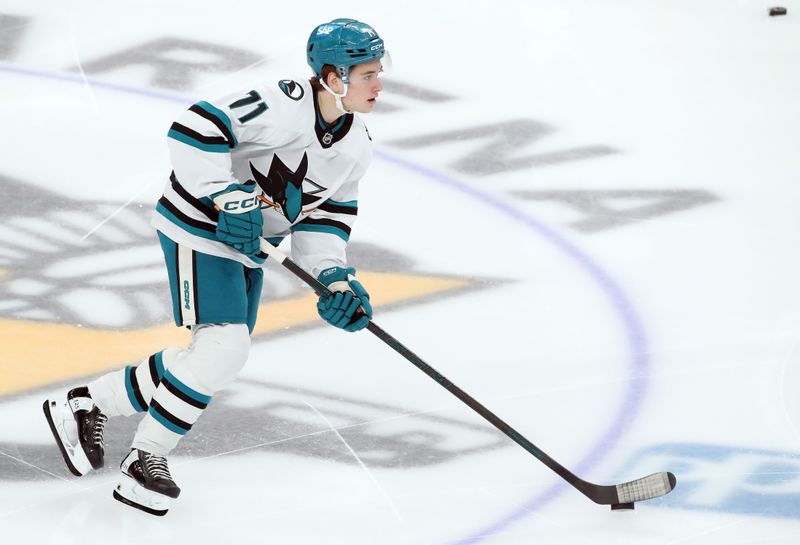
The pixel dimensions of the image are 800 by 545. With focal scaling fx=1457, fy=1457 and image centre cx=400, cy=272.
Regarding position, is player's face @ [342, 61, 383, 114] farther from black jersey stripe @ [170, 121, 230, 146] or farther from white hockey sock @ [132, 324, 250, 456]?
white hockey sock @ [132, 324, 250, 456]

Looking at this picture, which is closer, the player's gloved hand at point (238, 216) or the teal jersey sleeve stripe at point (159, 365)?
the player's gloved hand at point (238, 216)

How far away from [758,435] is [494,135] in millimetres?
2256

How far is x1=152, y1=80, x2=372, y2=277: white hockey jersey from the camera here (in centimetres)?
320

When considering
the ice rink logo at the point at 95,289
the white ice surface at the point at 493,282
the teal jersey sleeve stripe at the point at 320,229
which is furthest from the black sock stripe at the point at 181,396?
the ice rink logo at the point at 95,289

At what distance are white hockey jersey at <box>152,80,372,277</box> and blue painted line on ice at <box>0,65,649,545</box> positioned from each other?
29.1 inches

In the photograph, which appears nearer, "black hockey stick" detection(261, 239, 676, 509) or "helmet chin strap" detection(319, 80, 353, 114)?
"helmet chin strap" detection(319, 80, 353, 114)

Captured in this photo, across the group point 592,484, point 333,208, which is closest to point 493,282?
point 333,208

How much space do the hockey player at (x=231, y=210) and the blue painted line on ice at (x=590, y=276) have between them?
23.6 inches

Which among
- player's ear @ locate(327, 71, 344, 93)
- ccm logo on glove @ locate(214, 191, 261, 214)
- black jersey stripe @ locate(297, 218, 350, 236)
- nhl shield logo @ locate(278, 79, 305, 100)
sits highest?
player's ear @ locate(327, 71, 344, 93)

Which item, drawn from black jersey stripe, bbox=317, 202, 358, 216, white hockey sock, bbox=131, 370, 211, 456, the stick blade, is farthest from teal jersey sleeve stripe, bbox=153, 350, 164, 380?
the stick blade

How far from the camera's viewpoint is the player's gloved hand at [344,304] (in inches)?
130

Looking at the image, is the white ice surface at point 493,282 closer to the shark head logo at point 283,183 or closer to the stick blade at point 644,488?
the stick blade at point 644,488

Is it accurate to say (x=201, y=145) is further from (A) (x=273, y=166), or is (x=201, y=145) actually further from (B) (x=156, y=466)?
(B) (x=156, y=466)

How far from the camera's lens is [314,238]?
11.5 feet
